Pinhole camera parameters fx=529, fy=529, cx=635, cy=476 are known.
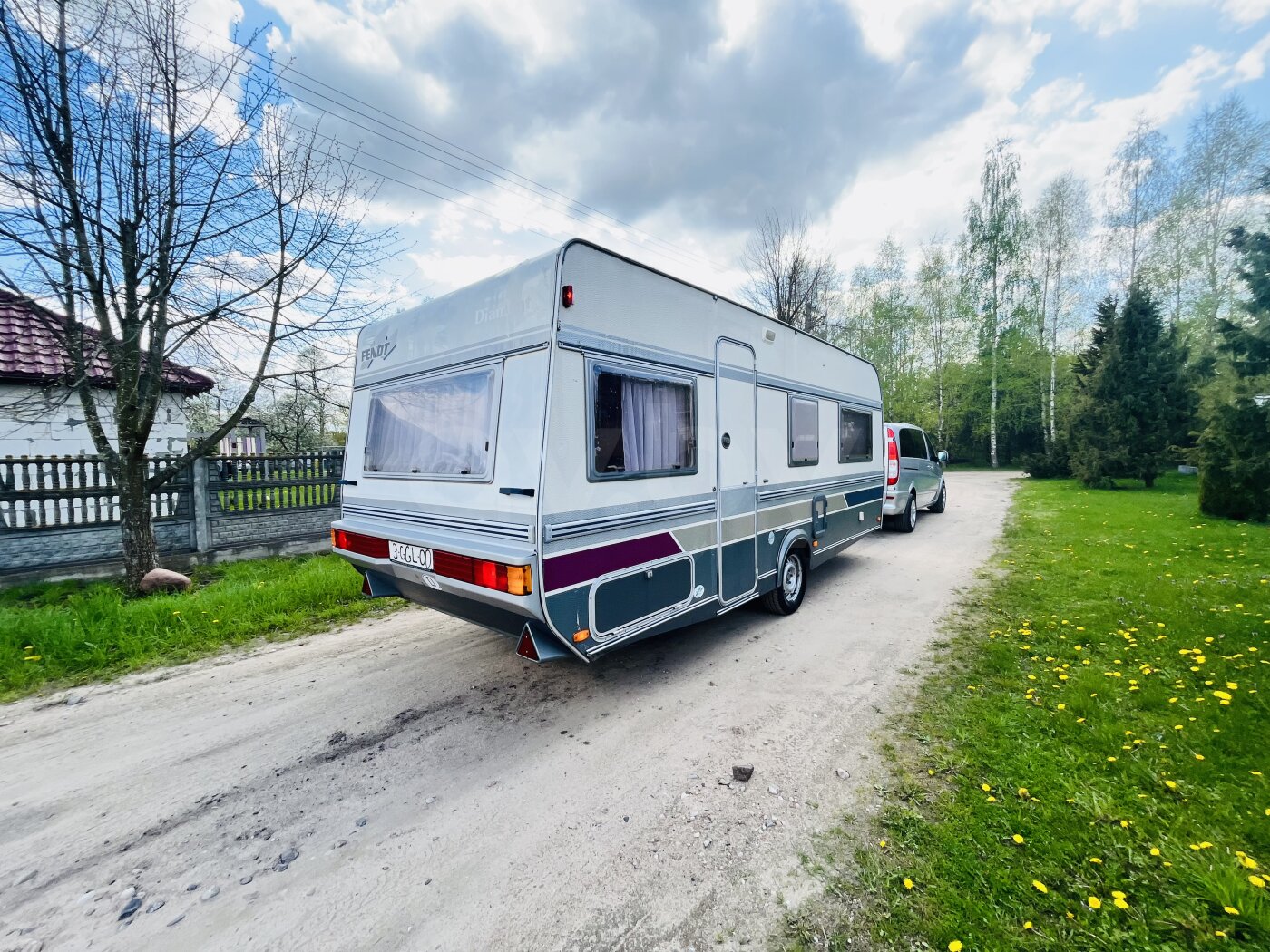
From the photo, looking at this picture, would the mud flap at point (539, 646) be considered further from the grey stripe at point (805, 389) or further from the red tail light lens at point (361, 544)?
the grey stripe at point (805, 389)

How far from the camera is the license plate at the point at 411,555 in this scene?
3295 millimetres

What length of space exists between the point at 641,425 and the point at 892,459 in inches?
281

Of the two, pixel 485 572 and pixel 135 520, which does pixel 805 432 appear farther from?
pixel 135 520

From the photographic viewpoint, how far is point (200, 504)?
7.04 metres

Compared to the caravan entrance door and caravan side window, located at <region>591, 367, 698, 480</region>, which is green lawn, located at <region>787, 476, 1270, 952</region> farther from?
caravan side window, located at <region>591, 367, 698, 480</region>

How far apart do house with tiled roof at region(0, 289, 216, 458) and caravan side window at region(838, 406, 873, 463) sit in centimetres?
764

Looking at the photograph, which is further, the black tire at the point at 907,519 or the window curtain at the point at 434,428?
the black tire at the point at 907,519

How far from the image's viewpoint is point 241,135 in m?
5.52

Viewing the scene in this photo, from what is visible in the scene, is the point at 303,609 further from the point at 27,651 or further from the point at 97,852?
the point at 97,852

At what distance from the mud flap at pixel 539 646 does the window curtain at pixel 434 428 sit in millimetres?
964

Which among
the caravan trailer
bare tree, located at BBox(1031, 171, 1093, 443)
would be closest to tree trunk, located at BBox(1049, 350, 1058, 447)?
bare tree, located at BBox(1031, 171, 1093, 443)

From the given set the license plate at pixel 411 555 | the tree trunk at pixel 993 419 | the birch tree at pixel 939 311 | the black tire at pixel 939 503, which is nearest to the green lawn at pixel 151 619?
the license plate at pixel 411 555

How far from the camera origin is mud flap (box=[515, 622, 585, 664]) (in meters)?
2.96

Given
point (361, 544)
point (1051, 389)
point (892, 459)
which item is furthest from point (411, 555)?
point (1051, 389)
